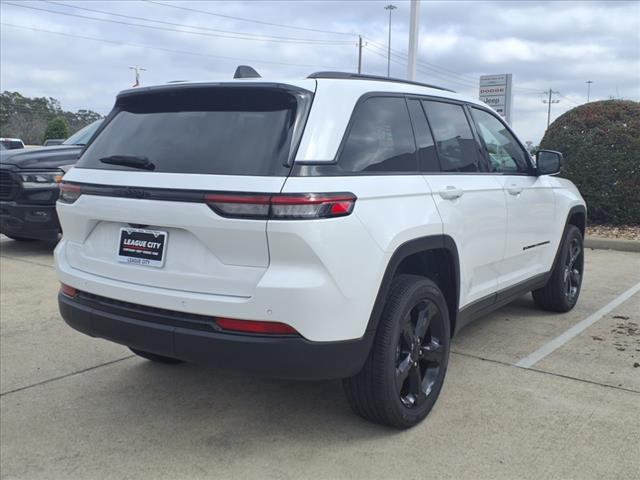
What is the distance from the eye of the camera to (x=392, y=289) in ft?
10.5

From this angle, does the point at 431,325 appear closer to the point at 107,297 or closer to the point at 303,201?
the point at 303,201

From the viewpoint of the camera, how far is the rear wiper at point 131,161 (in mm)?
3064

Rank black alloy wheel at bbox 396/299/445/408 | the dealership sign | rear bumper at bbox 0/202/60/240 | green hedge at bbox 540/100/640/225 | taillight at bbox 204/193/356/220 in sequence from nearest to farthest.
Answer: taillight at bbox 204/193/356/220
black alloy wheel at bbox 396/299/445/408
rear bumper at bbox 0/202/60/240
green hedge at bbox 540/100/640/225
the dealership sign

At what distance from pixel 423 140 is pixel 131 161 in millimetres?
1650

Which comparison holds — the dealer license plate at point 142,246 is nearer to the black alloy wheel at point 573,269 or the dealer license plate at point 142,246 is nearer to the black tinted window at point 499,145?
the black tinted window at point 499,145

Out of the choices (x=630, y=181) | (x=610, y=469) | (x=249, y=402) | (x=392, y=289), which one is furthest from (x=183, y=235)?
(x=630, y=181)

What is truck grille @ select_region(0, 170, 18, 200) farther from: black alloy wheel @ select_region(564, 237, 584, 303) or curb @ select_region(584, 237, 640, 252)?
curb @ select_region(584, 237, 640, 252)

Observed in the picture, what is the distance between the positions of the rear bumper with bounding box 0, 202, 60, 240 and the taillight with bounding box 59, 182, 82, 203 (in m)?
5.04

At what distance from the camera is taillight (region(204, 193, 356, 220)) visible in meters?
2.66

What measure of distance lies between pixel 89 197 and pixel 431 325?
1.98 metres

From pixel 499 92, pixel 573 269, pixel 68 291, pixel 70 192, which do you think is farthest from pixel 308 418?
pixel 499 92

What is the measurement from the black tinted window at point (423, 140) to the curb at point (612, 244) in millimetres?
6899

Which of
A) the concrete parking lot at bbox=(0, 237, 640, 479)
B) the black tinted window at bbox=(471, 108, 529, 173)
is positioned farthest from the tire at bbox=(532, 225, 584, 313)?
the black tinted window at bbox=(471, 108, 529, 173)

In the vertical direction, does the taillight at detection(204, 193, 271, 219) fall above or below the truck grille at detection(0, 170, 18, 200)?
above
